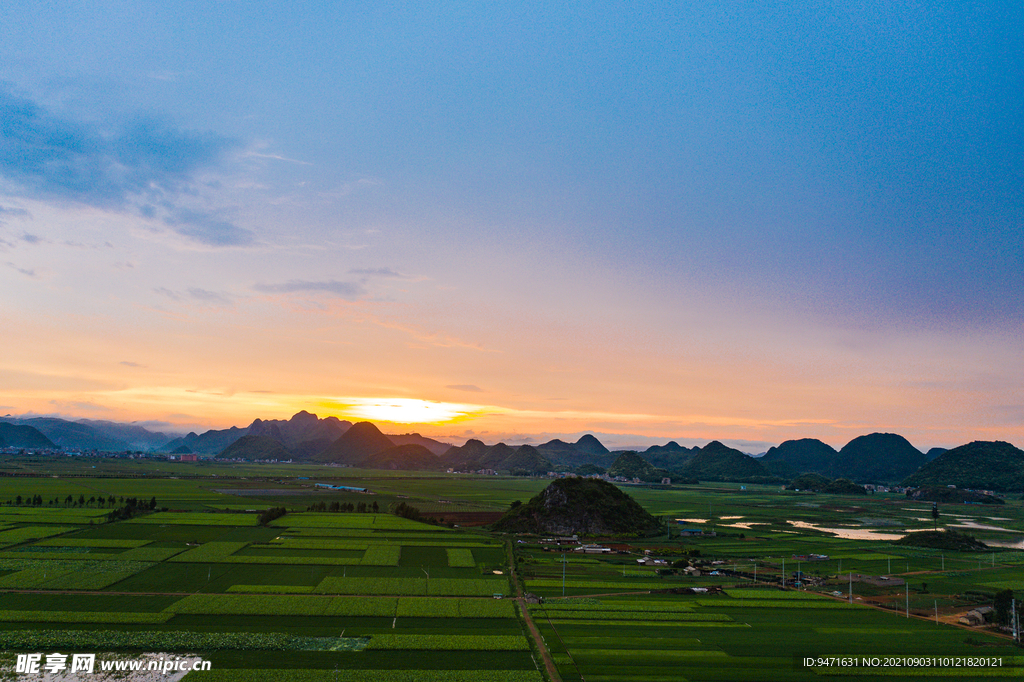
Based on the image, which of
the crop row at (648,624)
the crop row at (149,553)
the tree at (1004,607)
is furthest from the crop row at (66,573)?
the tree at (1004,607)

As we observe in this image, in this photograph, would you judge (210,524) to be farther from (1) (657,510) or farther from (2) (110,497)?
(1) (657,510)

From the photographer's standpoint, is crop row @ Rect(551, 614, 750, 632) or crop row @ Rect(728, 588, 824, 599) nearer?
crop row @ Rect(551, 614, 750, 632)

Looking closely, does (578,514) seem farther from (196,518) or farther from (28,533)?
(28,533)

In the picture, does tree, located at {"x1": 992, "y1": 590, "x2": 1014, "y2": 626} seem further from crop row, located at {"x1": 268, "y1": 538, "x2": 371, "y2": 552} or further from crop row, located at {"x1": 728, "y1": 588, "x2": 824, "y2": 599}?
crop row, located at {"x1": 268, "y1": 538, "x2": 371, "y2": 552}

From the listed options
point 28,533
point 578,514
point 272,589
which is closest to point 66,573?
point 272,589

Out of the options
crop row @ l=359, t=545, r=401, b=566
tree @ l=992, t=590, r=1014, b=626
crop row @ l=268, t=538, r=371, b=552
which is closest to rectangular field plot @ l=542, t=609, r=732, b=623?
tree @ l=992, t=590, r=1014, b=626

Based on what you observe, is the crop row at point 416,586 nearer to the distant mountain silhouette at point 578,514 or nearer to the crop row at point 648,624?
the crop row at point 648,624
